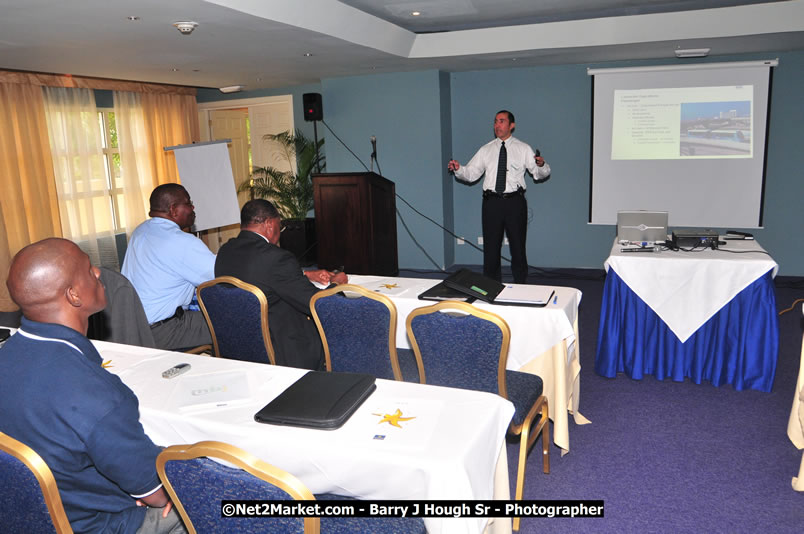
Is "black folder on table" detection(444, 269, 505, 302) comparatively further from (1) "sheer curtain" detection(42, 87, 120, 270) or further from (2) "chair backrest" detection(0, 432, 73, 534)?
(1) "sheer curtain" detection(42, 87, 120, 270)

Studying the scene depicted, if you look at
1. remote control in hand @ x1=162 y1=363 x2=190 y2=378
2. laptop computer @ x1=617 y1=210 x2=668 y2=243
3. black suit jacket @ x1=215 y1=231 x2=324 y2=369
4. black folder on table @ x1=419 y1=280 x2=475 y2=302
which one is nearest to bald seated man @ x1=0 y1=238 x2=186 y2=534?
remote control in hand @ x1=162 y1=363 x2=190 y2=378

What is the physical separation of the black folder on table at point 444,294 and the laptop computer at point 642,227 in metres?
1.69

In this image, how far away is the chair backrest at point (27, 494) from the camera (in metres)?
1.33

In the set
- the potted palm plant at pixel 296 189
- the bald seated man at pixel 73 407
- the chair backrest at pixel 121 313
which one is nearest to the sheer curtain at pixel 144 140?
the potted palm plant at pixel 296 189

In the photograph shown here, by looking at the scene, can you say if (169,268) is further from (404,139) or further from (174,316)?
(404,139)

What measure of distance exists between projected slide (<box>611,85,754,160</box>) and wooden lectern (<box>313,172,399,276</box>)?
278 cm

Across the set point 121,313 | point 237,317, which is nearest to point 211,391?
point 237,317

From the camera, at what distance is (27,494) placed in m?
1.38

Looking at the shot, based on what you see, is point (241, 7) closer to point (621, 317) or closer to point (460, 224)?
point (621, 317)

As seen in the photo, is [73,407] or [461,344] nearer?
[73,407]

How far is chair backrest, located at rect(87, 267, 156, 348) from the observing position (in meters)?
2.91

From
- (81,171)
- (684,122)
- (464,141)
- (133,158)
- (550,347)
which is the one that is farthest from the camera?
(133,158)

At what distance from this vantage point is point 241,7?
3.60 m

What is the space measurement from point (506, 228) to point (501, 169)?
59 cm
